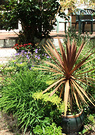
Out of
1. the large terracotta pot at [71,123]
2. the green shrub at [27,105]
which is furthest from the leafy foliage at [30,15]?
the large terracotta pot at [71,123]

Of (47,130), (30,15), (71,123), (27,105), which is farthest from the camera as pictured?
(30,15)

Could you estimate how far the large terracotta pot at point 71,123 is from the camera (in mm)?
2473

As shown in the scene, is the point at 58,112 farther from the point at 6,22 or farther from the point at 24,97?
the point at 6,22

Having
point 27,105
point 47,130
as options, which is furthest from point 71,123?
point 27,105

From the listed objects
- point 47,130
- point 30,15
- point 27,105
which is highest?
point 30,15

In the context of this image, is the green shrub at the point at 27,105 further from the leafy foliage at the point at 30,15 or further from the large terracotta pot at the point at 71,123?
the leafy foliage at the point at 30,15

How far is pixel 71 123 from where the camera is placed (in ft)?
8.10

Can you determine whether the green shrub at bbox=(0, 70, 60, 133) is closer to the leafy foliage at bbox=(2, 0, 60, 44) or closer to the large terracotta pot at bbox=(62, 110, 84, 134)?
the large terracotta pot at bbox=(62, 110, 84, 134)

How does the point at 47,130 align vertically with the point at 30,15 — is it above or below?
below

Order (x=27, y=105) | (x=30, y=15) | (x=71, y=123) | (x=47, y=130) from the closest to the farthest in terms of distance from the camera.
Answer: (x=47, y=130)
(x=71, y=123)
(x=27, y=105)
(x=30, y=15)

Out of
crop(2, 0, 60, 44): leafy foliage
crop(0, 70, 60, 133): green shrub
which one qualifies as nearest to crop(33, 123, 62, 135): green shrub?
crop(0, 70, 60, 133): green shrub

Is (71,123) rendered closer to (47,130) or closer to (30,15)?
(47,130)

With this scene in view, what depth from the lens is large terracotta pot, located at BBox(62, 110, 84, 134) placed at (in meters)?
2.47

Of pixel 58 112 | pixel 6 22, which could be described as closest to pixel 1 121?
pixel 58 112
